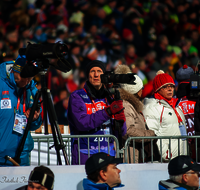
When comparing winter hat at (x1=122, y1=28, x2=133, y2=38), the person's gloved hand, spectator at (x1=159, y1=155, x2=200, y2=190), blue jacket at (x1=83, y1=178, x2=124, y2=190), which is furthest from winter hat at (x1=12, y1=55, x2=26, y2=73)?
winter hat at (x1=122, y1=28, x2=133, y2=38)

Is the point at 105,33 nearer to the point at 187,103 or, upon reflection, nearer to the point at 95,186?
the point at 187,103

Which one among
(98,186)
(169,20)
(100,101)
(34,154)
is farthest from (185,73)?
(169,20)

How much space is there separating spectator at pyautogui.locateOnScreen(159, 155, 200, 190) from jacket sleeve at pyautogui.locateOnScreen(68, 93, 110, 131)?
32.8 inches

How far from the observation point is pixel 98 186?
2.84 meters

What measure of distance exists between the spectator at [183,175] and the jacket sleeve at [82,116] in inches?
32.8

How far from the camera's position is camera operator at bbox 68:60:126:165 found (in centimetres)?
353

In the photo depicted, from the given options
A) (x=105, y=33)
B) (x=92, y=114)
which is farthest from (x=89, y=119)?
(x=105, y=33)

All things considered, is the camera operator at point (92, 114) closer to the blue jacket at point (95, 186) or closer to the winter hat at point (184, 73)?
the blue jacket at point (95, 186)

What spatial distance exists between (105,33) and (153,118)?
150 inches

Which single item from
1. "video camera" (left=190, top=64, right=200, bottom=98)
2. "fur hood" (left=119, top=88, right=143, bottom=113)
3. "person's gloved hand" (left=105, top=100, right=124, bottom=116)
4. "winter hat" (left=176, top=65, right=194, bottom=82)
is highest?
"winter hat" (left=176, top=65, right=194, bottom=82)

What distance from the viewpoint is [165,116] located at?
14.4ft

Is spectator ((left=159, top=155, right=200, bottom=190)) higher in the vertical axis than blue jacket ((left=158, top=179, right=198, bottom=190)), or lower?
higher

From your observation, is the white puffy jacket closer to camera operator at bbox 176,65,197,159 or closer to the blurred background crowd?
camera operator at bbox 176,65,197,159

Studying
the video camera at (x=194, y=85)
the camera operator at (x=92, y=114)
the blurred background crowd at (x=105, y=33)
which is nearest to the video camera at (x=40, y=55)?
the camera operator at (x=92, y=114)
